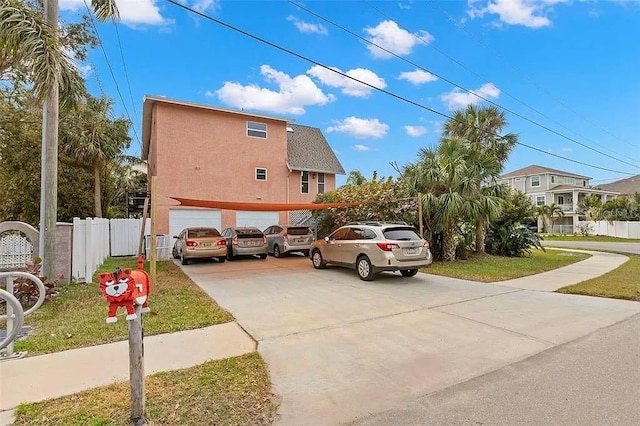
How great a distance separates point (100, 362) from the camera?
4371 millimetres

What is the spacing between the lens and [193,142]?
60.7 ft

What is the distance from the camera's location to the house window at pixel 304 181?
71.7 ft

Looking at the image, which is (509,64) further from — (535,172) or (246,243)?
(535,172)

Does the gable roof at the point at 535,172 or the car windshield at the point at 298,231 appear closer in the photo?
the car windshield at the point at 298,231

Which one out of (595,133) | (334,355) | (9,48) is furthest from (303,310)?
(595,133)

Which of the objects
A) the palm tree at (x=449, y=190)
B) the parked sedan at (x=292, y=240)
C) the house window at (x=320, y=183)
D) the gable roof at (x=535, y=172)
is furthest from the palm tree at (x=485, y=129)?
the gable roof at (x=535, y=172)

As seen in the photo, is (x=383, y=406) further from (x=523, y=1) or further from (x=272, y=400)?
(x=523, y=1)

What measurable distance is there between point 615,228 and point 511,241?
28.8 meters

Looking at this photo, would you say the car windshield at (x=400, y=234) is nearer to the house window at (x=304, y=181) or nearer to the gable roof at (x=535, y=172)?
the house window at (x=304, y=181)

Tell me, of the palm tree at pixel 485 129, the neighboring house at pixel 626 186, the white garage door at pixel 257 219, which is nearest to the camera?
the white garage door at pixel 257 219

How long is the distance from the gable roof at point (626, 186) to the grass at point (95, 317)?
63779 mm

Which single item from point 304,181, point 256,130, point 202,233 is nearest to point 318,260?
point 202,233

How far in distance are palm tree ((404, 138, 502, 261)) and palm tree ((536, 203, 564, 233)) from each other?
2965 cm

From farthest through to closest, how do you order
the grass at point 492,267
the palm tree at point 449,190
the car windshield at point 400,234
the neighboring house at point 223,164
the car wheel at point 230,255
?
1. the neighboring house at point 223,164
2. the car wheel at point 230,255
3. the palm tree at point 449,190
4. the grass at point 492,267
5. the car windshield at point 400,234
